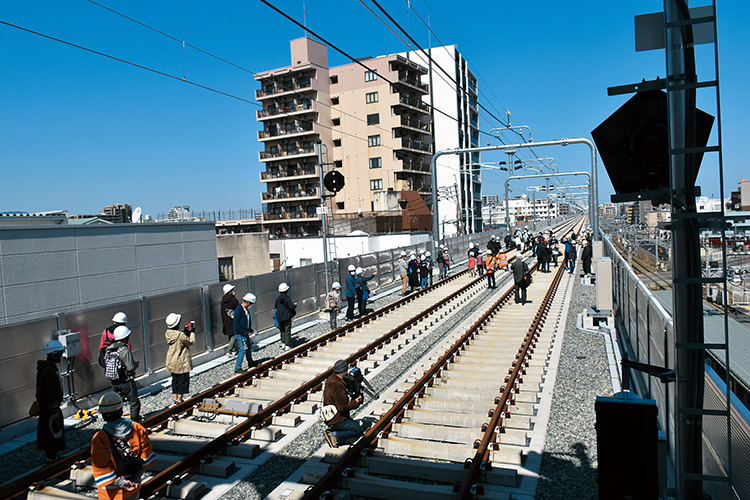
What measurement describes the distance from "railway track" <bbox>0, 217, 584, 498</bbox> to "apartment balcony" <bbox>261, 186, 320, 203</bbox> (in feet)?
163

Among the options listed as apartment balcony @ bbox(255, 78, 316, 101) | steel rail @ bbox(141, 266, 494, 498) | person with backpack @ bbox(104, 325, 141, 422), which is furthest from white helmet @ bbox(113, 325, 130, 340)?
apartment balcony @ bbox(255, 78, 316, 101)

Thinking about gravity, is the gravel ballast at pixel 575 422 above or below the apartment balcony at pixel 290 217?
below

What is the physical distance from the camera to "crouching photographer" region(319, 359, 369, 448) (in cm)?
709

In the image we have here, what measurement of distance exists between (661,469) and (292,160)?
211 feet

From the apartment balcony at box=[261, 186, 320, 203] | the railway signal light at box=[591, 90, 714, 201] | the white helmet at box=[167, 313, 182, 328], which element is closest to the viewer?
the railway signal light at box=[591, 90, 714, 201]

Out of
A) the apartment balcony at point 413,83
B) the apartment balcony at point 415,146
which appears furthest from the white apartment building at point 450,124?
the apartment balcony at point 415,146

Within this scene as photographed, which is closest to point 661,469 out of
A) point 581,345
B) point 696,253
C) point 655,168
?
point 696,253

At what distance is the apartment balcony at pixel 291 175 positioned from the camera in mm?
63594

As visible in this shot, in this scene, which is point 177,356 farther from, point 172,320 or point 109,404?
point 109,404

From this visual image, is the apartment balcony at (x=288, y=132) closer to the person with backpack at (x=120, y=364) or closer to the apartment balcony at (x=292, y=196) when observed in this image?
the apartment balcony at (x=292, y=196)

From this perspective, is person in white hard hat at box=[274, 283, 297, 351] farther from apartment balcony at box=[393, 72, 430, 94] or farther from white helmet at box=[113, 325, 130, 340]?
apartment balcony at box=[393, 72, 430, 94]

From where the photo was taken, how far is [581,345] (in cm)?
1358

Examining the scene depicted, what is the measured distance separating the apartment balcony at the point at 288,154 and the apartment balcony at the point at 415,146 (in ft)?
33.3

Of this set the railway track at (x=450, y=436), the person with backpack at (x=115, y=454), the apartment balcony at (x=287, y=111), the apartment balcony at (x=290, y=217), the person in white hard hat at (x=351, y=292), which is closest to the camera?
the person with backpack at (x=115, y=454)
